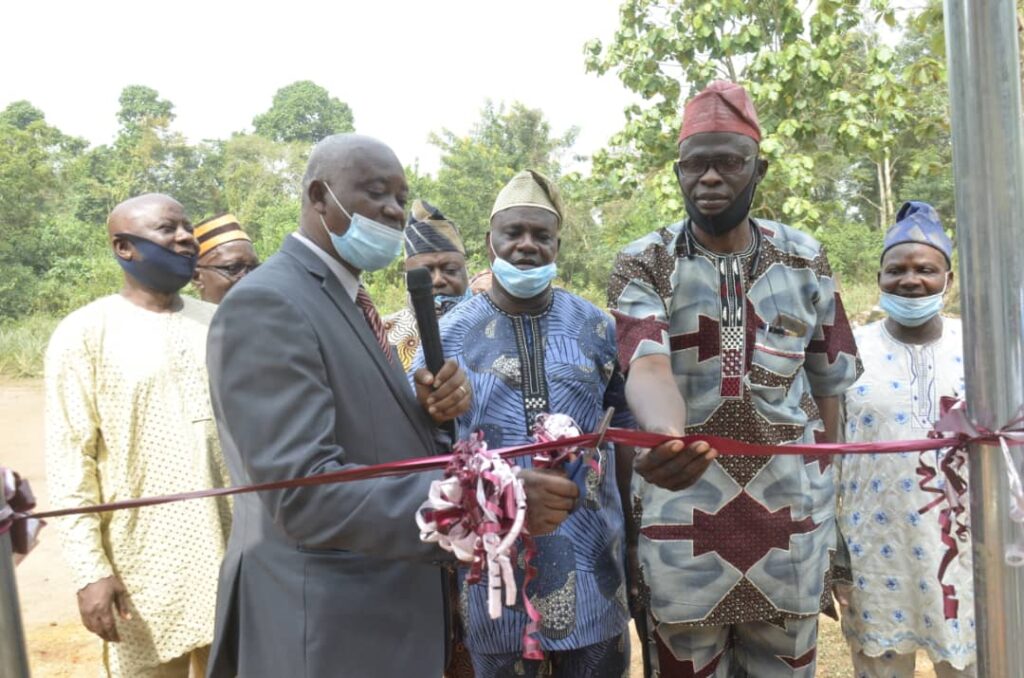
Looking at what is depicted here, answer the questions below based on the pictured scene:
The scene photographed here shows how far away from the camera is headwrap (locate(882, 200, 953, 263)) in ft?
11.9

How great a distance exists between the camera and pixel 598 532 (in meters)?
3.02

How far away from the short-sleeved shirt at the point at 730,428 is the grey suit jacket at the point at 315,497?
2.70 ft

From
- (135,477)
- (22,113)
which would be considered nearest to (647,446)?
(135,477)

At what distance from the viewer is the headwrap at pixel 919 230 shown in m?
3.63

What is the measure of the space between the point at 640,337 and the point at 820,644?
319 centimetres

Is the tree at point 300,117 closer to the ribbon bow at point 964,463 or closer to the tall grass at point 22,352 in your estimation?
the tall grass at point 22,352

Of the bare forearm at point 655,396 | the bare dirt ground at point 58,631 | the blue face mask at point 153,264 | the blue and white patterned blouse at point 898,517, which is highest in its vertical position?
the blue face mask at point 153,264

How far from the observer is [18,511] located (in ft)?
6.34

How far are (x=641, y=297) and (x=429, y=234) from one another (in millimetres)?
2120

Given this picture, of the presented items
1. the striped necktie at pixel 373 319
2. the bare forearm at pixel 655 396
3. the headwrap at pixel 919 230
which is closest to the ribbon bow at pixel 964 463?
the bare forearm at pixel 655 396

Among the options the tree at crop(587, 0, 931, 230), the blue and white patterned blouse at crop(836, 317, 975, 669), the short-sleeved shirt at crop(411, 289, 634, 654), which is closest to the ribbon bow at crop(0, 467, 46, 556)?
the short-sleeved shirt at crop(411, 289, 634, 654)

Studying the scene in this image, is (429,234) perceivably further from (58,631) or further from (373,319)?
(58,631)

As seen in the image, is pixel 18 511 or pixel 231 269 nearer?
pixel 18 511

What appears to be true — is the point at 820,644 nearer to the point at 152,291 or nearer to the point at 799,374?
the point at 799,374
